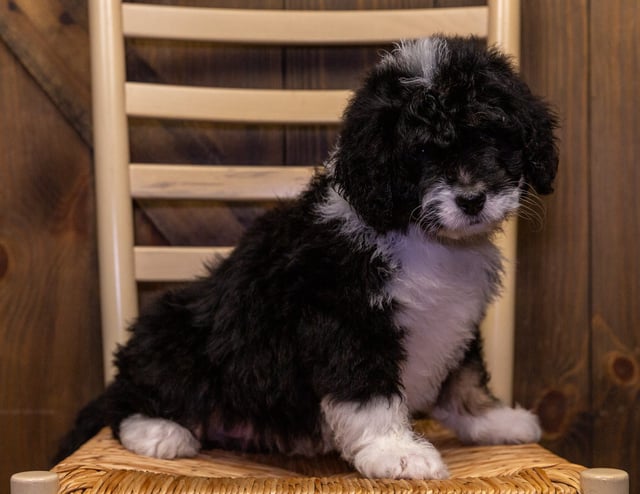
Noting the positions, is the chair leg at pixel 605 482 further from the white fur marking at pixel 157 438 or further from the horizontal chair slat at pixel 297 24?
the horizontal chair slat at pixel 297 24

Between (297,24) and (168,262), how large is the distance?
584 mm

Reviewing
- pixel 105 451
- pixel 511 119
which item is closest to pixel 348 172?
pixel 511 119

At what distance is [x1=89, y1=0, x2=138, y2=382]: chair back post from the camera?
5.80 ft

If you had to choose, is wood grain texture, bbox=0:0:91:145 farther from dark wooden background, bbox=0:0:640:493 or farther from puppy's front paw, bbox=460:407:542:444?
puppy's front paw, bbox=460:407:542:444

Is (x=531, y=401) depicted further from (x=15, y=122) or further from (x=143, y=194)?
(x=15, y=122)

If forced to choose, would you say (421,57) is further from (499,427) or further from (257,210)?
(257,210)

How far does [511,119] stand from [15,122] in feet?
4.09

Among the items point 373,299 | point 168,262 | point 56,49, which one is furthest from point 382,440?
point 56,49

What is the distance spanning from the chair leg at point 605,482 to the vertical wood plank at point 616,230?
96cm

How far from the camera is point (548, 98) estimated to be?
6.61ft

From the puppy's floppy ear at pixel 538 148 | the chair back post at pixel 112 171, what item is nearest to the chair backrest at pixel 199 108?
the chair back post at pixel 112 171

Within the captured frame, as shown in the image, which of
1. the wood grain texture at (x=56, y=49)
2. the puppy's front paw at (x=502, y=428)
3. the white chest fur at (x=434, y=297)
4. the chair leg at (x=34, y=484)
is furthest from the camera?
the wood grain texture at (x=56, y=49)

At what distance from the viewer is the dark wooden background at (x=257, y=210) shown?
2000 mm

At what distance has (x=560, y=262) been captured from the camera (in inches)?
80.8
